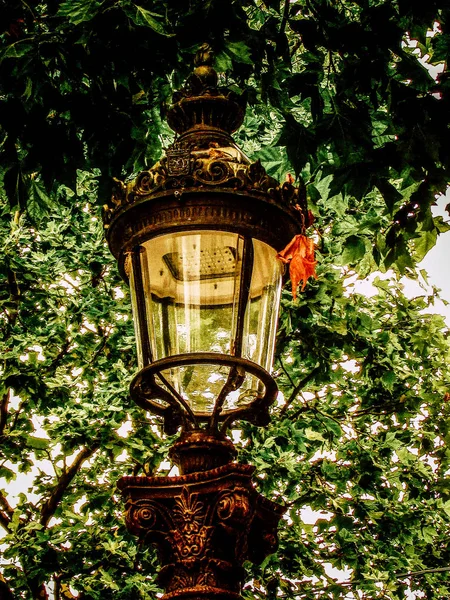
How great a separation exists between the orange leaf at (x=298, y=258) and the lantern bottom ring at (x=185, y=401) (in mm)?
367

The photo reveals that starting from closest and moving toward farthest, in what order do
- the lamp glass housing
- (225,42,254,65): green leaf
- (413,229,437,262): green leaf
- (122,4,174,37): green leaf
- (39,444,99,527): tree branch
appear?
the lamp glass housing < (122,4,174,37): green leaf < (225,42,254,65): green leaf < (413,229,437,262): green leaf < (39,444,99,527): tree branch

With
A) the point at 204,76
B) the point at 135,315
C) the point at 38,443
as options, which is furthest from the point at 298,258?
the point at 38,443

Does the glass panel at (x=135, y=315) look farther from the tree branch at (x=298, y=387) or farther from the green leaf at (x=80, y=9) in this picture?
the tree branch at (x=298, y=387)

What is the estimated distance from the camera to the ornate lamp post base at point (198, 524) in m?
3.38

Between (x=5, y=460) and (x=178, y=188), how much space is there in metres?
8.60

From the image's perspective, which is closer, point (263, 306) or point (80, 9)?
point (263, 306)

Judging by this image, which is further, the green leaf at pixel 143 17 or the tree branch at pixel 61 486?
the tree branch at pixel 61 486

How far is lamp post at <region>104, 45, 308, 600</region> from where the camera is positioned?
3.67 meters

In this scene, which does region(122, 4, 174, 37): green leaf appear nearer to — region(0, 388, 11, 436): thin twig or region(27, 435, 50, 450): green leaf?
region(27, 435, 50, 450): green leaf

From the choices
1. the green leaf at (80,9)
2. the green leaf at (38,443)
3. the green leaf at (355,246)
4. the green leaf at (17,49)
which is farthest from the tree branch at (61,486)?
the green leaf at (80,9)

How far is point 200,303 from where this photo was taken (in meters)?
3.90

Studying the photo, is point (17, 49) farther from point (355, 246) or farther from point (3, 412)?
point (3, 412)

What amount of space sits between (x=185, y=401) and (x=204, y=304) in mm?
389

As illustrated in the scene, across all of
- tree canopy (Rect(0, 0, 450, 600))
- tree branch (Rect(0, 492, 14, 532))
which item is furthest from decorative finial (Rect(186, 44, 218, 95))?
tree branch (Rect(0, 492, 14, 532))
